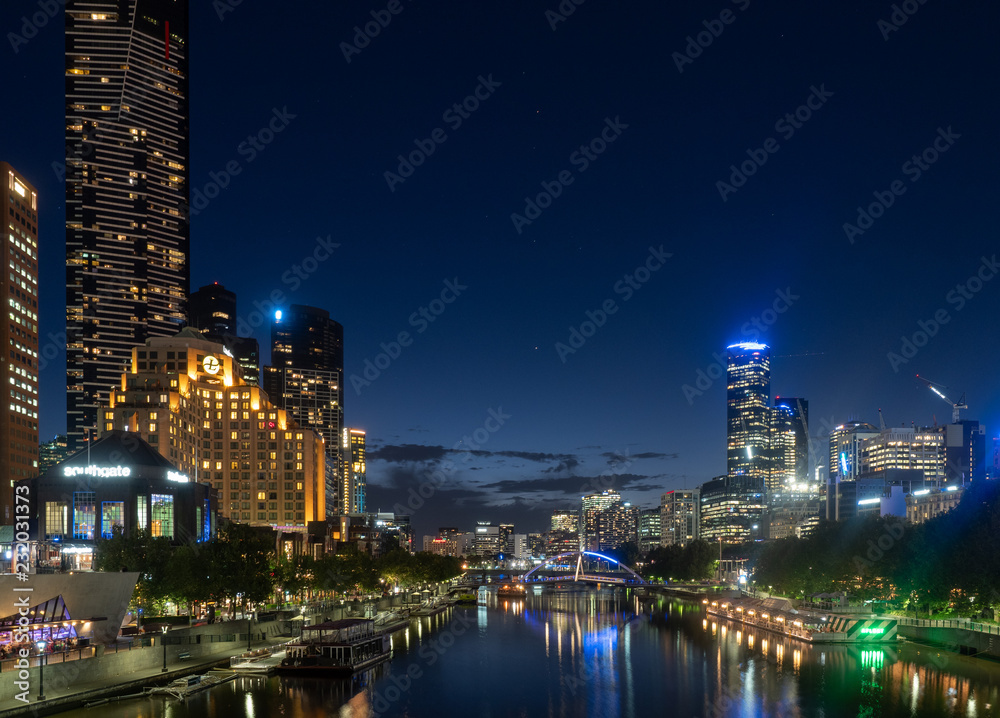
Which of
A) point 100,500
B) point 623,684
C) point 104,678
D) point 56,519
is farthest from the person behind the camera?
point 100,500

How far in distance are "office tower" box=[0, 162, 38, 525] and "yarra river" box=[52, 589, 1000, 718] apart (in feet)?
277

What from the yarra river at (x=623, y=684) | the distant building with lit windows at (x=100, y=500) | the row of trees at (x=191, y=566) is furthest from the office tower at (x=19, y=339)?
the yarra river at (x=623, y=684)

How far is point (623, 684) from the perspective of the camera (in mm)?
80562

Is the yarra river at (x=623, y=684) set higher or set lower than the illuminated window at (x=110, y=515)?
lower

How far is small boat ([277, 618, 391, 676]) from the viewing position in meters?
79.3

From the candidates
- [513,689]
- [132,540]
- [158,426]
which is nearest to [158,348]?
[158,426]

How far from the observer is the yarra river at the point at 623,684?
66.0 meters

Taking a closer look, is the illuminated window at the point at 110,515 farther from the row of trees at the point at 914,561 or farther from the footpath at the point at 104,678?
the row of trees at the point at 914,561

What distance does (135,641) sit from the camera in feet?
238

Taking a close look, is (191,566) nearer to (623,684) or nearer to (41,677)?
(41,677)

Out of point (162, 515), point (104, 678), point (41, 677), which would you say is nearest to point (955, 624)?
point (104, 678)

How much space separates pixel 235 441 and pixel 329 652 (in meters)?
94.7

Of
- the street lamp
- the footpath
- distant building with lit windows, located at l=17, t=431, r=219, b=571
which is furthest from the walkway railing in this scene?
distant building with lit windows, located at l=17, t=431, r=219, b=571

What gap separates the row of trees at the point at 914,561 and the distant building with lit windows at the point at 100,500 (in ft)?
266
